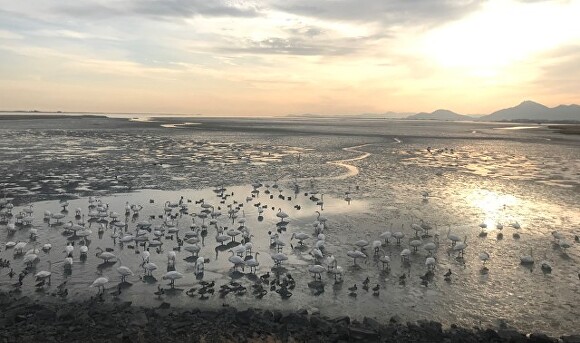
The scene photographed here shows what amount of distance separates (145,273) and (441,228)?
1386 cm

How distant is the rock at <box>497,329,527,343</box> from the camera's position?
1074 cm

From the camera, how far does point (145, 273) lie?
14.6 metres

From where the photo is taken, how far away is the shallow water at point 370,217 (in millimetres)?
13000

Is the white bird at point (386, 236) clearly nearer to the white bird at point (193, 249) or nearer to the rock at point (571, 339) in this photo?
the white bird at point (193, 249)

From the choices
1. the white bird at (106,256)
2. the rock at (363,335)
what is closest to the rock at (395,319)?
the rock at (363,335)

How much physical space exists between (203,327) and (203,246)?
719cm

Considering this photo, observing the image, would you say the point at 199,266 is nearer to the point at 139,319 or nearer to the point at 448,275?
the point at 139,319

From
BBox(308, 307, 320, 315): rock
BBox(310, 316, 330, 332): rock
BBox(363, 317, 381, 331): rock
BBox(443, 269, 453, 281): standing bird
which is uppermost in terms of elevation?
BBox(310, 316, 330, 332): rock

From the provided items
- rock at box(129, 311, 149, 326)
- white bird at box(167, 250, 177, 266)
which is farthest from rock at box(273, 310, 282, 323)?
white bird at box(167, 250, 177, 266)

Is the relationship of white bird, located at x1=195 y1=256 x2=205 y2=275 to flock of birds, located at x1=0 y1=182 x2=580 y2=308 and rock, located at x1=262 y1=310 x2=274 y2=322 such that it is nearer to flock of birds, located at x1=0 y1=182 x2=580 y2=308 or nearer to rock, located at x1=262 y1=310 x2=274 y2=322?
flock of birds, located at x1=0 y1=182 x2=580 y2=308

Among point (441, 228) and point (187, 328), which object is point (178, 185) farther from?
point (187, 328)

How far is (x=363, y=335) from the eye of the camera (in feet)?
35.2

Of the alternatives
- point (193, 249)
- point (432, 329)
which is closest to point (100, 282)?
point (193, 249)

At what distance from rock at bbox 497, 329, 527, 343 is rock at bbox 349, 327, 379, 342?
3.25 metres
